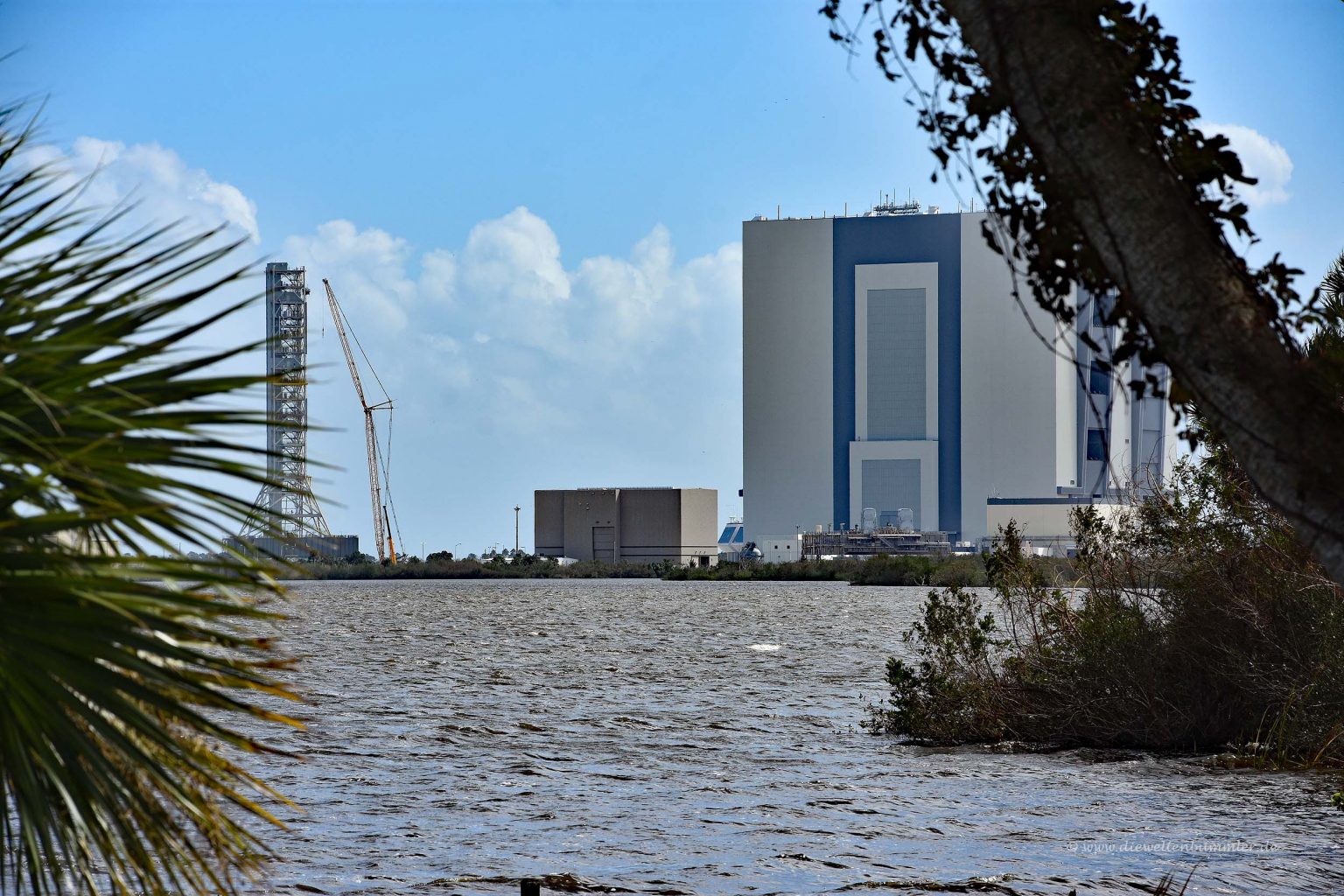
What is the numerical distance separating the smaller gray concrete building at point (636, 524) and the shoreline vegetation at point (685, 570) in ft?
3.32

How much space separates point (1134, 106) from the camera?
307 centimetres

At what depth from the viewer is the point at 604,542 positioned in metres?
104

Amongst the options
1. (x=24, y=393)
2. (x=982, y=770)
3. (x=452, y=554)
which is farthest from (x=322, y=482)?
(x=452, y=554)

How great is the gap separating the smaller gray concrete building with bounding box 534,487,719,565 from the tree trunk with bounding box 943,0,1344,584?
99.2m

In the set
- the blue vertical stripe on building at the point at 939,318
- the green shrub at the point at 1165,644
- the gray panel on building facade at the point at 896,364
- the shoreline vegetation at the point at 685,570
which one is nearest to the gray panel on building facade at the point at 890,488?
the blue vertical stripe on building at the point at 939,318

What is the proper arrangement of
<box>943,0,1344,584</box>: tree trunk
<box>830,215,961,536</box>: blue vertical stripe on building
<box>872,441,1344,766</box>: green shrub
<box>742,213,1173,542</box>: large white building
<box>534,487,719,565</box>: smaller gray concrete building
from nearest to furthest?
<box>943,0,1344,584</box>: tree trunk → <box>872,441,1344,766</box>: green shrub → <box>742,213,1173,542</box>: large white building → <box>830,215,961,536</box>: blue vertical stripe on building → <box>534,487,719,565</box>: smaller gray concrete building

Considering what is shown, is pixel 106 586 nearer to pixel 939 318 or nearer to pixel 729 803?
pixel 729 803

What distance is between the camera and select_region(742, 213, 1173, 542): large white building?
87500mm

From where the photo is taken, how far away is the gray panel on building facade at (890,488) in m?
89.8

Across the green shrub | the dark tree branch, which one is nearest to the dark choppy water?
the green shrub

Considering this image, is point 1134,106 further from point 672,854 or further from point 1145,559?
point 1145,559

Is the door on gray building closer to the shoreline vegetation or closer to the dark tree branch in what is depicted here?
the shoreline vegetation

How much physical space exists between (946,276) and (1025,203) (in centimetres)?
8715

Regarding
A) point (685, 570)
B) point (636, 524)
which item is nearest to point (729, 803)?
point (685, 570)
